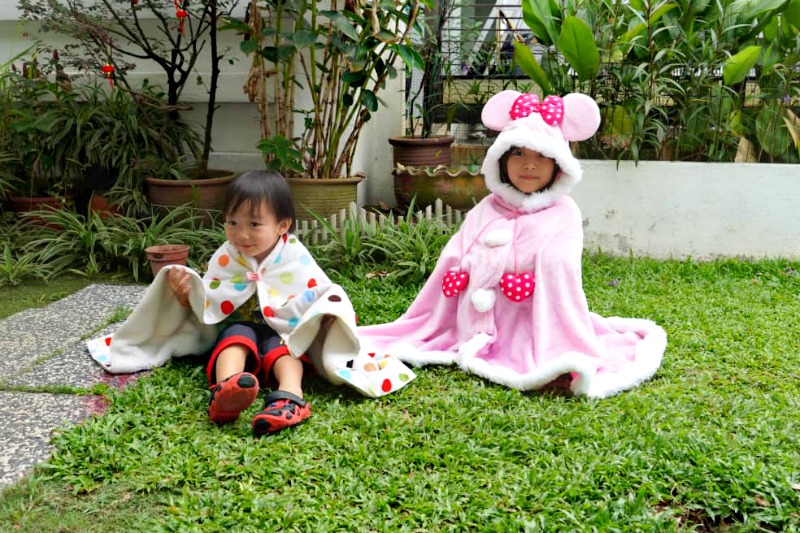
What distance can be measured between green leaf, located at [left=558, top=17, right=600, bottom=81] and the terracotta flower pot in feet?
8.34

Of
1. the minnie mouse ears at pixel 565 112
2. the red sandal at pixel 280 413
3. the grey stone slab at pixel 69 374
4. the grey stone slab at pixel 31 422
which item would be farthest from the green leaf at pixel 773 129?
the grey stone slab at pixel 31 422

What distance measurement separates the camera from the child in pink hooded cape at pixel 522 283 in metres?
2.88

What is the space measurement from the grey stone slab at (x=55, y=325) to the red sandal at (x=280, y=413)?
3.49 ft

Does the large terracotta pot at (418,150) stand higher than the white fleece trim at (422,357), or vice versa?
the large terracotta pot at (418,150)

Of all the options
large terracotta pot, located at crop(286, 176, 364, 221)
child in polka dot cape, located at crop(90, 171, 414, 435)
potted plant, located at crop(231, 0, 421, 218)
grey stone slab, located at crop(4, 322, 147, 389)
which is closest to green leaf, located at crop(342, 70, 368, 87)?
potted plant, located at crop(231, 0, 421, 218)

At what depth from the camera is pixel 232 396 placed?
2.27 m

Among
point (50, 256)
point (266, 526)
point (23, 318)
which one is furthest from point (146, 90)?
point (266, 526)

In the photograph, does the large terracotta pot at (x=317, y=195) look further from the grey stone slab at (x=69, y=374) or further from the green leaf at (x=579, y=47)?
the grey stone slab at (x=69, y=374)

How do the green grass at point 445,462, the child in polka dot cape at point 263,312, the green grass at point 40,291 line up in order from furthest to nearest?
the green grass at point 40,291
the child in polka dot cape at point 263,312
the green grass at point 445,462

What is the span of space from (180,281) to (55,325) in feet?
3.27

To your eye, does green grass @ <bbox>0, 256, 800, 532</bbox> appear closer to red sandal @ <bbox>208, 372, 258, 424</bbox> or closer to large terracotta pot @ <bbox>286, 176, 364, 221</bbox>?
red sandal @ <bbox>208, 372, 258, 424</bbox>

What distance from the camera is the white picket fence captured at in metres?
4.62

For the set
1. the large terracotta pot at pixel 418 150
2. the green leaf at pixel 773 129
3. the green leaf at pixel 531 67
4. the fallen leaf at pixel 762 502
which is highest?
the green leaf at pixel 531 67

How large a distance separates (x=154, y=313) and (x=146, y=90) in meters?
2.97
